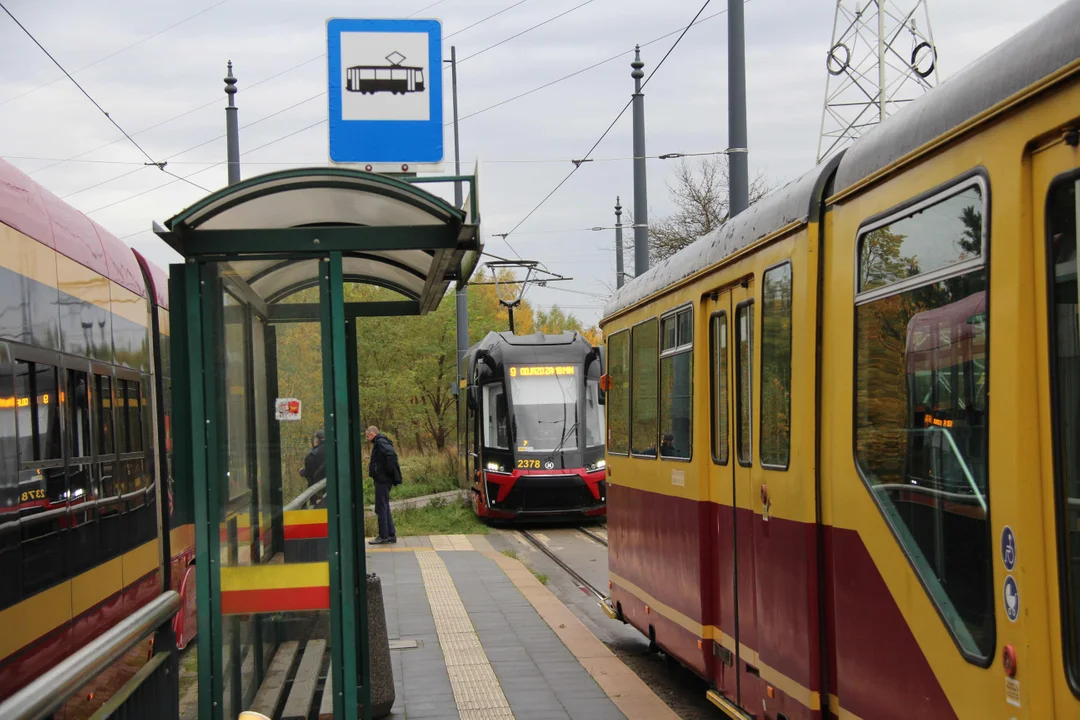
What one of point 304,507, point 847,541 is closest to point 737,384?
point 847,541

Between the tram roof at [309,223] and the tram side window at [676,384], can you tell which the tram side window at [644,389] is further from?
the tram roof at [309,223]

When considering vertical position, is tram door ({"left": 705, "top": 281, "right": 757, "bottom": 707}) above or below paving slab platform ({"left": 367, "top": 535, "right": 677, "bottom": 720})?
above

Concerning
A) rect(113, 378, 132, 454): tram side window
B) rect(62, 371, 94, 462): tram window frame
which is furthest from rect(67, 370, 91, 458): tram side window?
rect(113, 378, 132, 454): tram side window

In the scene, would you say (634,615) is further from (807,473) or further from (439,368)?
(439,368)

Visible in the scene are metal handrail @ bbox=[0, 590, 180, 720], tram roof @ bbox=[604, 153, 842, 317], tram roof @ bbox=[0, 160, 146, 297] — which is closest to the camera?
metal handrail @ bbox=[0, 590, 180, 720]

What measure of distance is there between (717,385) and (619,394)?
2.84m

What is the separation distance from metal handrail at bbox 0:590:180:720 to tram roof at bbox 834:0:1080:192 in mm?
2983

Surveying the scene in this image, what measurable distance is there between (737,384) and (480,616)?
5559mm

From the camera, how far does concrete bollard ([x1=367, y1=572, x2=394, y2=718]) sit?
727 centimetres

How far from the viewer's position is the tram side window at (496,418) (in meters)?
20.8

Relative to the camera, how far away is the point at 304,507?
6.15m

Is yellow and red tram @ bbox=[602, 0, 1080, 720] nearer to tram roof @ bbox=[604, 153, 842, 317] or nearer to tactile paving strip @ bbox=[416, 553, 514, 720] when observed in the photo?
tram roof @ bbox=[604, 153, 842, 317]

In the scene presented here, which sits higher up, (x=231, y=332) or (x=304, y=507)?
(x=231, y=332)

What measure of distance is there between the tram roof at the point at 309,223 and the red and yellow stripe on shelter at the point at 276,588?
131 centimetres
